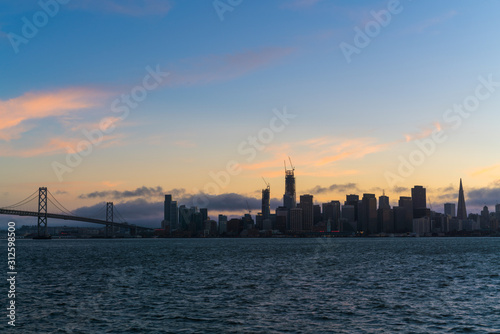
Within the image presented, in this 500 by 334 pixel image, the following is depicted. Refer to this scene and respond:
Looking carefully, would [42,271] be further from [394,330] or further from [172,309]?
[394,330]

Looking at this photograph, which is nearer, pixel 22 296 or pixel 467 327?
pixel 467 327

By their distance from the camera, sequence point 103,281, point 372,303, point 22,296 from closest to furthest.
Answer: point 372,303 → point 22,296 → point 103,281

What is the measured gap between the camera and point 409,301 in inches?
1646

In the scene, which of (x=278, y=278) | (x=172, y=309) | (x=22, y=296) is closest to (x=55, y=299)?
(x=22, y=296)

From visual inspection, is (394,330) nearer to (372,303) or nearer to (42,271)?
(372,303)

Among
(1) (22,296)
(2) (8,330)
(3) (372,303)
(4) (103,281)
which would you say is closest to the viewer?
(2) (8,330)

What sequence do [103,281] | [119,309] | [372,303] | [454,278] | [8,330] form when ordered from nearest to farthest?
1. [8,330]
2. [119,309]
3. [372,303]
4. [103,281]
5. [454,278]

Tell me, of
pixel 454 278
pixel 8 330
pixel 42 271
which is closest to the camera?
pixel 8 330

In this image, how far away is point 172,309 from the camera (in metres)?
38.1

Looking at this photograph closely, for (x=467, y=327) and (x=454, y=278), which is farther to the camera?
(x=454, y=278)

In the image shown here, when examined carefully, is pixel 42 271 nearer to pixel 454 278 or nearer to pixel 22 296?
pixel 22 296

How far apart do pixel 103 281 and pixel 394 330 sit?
37.0 m

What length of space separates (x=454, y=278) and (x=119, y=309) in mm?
41999

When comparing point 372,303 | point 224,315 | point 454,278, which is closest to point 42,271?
point 224,315
